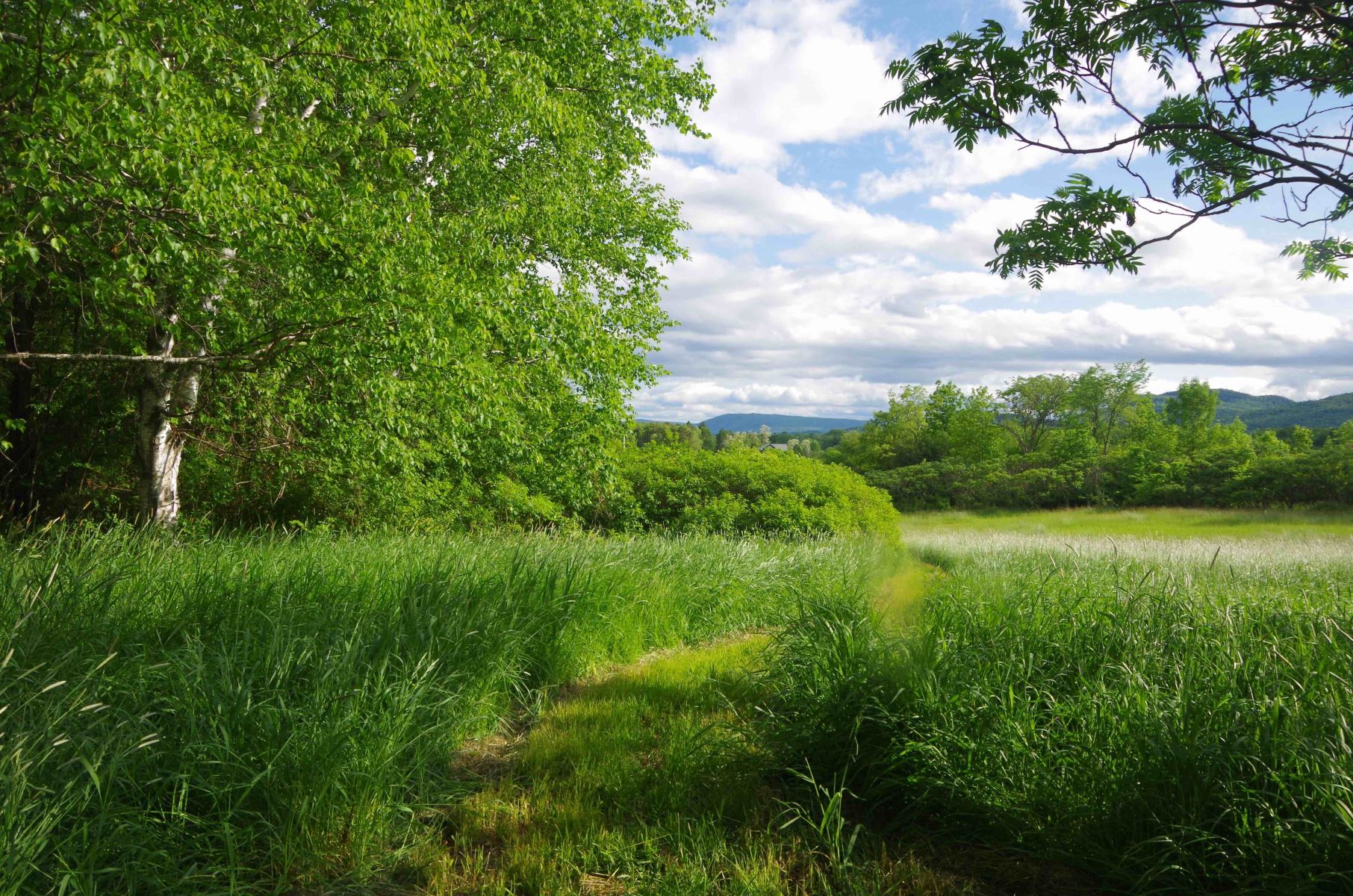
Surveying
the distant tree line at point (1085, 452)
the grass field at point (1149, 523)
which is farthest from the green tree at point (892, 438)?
the grass field at point (1149, 523)

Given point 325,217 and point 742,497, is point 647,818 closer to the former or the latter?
point 325,217

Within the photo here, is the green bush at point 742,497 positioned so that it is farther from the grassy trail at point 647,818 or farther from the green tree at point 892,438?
the green tree at point 892,438

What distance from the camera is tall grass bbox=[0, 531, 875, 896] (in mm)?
2312

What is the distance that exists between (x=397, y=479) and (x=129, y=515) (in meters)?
4.05

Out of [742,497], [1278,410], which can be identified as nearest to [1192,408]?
[1278,410]

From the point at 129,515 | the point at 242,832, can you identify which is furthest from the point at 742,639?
the point at 129,515

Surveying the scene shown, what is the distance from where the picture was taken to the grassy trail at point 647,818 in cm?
251

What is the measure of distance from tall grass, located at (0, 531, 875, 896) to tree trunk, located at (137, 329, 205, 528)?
2.65 meters

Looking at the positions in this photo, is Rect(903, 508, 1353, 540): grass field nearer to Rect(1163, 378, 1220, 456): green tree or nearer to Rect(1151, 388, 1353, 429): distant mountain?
Rect(1151, 388, 1353, 429): distant mountain

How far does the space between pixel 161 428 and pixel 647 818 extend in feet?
25.2

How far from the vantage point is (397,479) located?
9.11 m

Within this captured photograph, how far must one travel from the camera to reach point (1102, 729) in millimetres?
2625

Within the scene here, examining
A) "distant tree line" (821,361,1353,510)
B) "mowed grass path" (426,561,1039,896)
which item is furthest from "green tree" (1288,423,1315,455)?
"mowed grass path" (426,561,1039,896)

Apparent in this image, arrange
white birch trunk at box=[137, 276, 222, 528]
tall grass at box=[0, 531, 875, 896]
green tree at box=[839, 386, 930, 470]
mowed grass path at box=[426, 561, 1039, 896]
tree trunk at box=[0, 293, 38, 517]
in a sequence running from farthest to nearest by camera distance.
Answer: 1. green tree at box=[839, 386, 930, 470]
2. tree trunk at box=[0, 293, 38, 517]
3. white birch trunk at box=[137, 276, 222, 528]
4. mowed grass path at box=[426, 561, 1039, 896]
5. tall grass at box=[0, 531, 875, 896]
